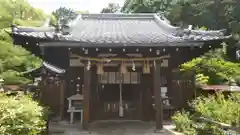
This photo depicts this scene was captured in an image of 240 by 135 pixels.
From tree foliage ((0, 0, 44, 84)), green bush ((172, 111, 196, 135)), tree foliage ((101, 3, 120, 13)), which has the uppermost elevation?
tree foliage ((101, 3, 120, 13))

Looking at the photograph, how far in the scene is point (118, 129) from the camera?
503 inches

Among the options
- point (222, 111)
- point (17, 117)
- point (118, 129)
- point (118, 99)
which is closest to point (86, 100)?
point (118, 129)

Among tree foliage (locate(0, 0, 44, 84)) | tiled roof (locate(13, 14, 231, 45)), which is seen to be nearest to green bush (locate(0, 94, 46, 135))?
tiled roof (locate(13, 14, 231, 45))

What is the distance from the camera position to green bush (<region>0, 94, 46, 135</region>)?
7.73m

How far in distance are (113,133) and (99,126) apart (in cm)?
164

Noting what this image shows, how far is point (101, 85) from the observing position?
14641 millimetres

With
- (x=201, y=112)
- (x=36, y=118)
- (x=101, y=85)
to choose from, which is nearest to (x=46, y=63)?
(x=101, y=85)

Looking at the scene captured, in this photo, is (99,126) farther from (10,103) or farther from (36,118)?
(10,103)

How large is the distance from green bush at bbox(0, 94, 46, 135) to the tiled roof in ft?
12.0

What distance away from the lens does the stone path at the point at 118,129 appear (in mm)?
12031

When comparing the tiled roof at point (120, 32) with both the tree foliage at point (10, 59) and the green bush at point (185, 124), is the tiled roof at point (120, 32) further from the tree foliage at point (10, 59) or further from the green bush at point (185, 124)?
the tree foliage at point (10, 59)

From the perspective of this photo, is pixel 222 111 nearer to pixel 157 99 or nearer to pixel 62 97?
pixel 157 99

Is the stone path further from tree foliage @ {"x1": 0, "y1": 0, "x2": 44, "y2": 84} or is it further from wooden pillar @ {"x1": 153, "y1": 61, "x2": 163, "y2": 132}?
tree foliage @ {"x1": 0, "y1": 0, "x2": 44, "y2": 84}

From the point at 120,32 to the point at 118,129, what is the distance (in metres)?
4.67
